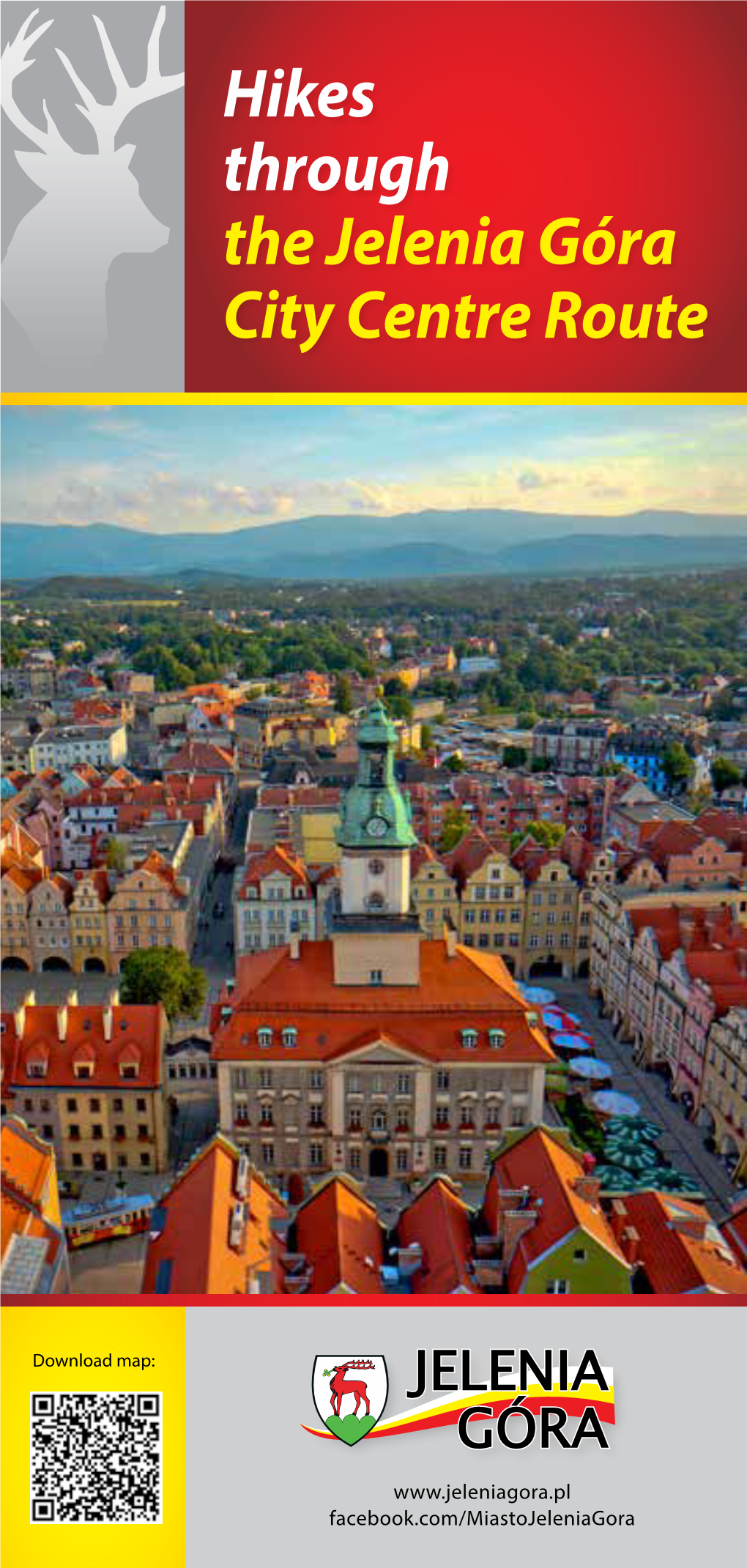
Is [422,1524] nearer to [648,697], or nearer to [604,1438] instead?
[604,1438]

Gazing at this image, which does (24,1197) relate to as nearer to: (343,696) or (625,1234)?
(625,1234)

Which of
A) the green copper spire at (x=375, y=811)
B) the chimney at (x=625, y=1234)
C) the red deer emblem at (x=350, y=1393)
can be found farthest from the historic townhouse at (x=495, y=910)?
the red deer emblem at (x=350, y=1393)

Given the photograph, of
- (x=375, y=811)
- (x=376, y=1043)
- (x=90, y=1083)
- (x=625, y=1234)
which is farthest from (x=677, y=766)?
(x=625, y=1234)

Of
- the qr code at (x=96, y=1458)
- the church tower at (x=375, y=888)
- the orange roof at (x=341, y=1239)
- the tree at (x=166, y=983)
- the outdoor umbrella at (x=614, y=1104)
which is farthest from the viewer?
Result: the tree at (x=166, y=983)

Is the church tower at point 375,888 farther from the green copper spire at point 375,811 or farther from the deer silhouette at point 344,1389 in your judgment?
the deer silhouette at point 344,1389

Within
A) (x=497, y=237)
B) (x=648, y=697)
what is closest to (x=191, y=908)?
(x=497, y=237)

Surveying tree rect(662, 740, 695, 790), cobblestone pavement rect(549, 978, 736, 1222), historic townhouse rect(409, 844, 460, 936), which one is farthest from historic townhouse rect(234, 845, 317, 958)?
tree rect(662, 740, 695, 790)
